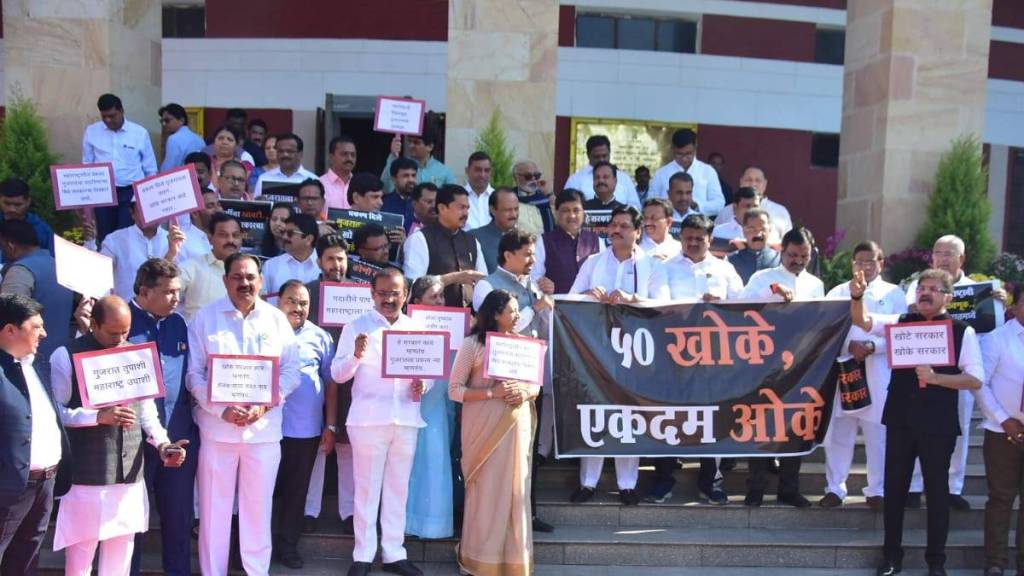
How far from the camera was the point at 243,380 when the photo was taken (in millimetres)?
5281

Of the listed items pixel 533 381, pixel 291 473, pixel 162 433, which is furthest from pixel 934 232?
pixel 162 433

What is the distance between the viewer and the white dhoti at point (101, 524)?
487 cm

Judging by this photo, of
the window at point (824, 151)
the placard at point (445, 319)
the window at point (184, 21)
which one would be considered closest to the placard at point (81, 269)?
the placard at point (445, 319)

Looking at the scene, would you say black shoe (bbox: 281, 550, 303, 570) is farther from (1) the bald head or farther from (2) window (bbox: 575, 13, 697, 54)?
(2) window (bbox: 575, 13, 697, 54)

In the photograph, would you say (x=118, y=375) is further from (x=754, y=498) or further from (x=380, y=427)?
(x=754, y=498)

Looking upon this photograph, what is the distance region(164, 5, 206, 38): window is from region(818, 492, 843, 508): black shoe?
36.7 ft

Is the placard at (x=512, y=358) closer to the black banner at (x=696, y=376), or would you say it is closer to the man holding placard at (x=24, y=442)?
the black banner at (x=696, y=376)

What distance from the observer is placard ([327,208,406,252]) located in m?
7.24

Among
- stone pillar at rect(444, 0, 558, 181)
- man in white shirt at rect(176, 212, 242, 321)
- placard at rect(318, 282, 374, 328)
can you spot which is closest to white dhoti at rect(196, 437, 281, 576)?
placard at rect(318, 282, 374, 328)

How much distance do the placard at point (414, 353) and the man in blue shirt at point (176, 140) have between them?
16.6 ft

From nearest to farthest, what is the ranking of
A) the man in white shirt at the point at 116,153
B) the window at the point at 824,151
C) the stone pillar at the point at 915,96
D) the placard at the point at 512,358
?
the placard at the point at 512,358 < the man in white shirt at the point at 116,153 < the stone pillar at the point at 915,96 < the window at the point at 824,151

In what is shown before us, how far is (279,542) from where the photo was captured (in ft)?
19.7

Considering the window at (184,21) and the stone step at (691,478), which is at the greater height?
the window at (184,21)

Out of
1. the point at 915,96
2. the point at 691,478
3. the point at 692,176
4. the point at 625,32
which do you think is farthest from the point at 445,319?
the point at 625,32
